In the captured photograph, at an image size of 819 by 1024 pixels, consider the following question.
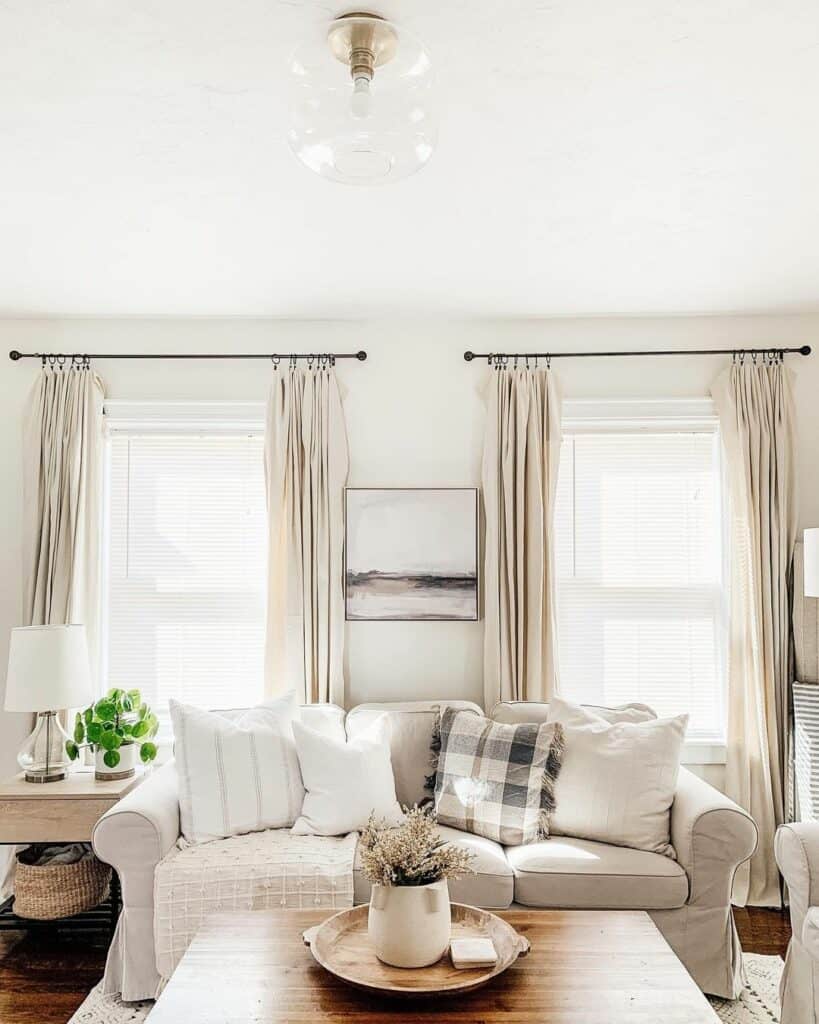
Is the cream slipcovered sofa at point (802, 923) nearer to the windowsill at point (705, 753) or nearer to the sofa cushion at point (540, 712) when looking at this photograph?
the sofa cushion at point (540, 712)

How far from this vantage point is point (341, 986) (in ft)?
6.93

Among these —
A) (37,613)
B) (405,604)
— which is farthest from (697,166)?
(37,613)

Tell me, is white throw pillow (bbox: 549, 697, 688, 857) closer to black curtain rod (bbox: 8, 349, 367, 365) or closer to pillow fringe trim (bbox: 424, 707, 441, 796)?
Result: pillow fringe trim (bbox: 424, 707, 441, 796)

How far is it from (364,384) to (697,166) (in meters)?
2.03

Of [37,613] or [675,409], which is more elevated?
[675,409]

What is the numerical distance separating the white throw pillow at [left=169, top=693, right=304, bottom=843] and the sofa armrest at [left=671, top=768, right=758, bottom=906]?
1.44 m

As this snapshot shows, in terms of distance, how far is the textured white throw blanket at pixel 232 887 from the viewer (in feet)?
9.37

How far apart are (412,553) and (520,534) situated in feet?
1.72

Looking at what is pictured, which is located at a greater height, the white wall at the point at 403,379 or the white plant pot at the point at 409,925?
the white wall at the point at 403,379

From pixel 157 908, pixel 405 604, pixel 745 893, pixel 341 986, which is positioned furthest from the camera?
pixel 405 604

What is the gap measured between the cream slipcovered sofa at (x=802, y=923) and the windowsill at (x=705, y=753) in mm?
1416

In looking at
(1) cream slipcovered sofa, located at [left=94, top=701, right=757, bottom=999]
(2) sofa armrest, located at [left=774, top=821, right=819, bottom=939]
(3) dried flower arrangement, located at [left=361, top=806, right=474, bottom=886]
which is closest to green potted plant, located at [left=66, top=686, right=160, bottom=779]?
(1) cream slipcovered sofa, located at [left=94, top=701, right=757, bottom=999]

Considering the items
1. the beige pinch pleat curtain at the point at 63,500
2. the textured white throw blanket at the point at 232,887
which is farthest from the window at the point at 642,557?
the beige pinch pleat curtain at the point at 63,500

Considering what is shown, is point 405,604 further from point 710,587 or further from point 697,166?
point 697,166
